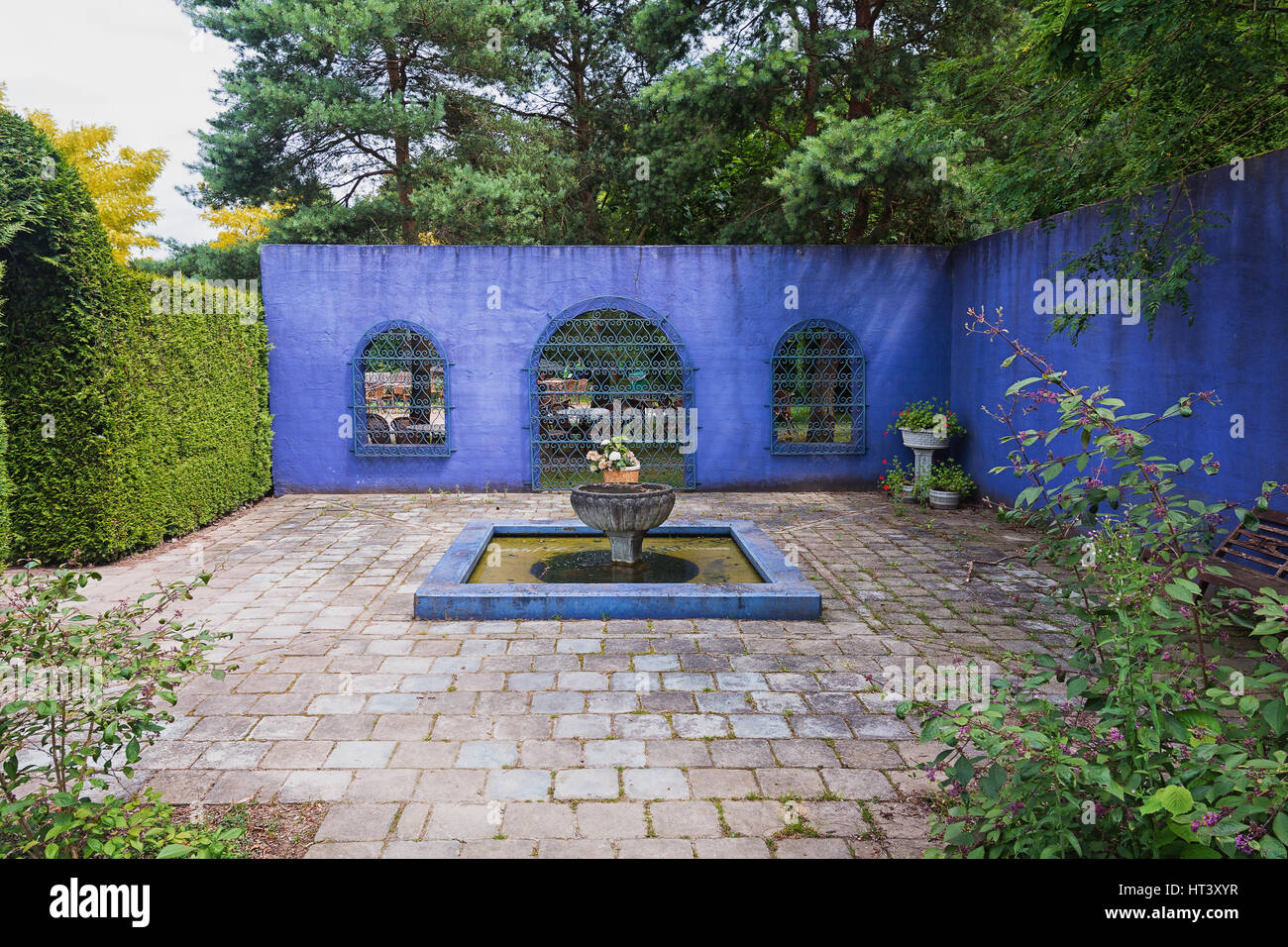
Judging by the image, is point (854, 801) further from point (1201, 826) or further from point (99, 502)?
point (99, 502)

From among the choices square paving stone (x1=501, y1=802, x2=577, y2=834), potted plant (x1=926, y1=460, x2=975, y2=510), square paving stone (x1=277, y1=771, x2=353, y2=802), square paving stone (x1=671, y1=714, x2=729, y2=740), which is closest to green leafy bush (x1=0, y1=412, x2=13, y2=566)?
square paving stone (x1=277, y1=771, x2=353, y2=802)

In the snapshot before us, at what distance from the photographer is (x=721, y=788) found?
3359 mm

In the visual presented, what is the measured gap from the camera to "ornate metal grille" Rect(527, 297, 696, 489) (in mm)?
11008

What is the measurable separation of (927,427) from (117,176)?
2185cm

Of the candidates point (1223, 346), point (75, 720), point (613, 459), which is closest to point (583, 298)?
point (613, 459)

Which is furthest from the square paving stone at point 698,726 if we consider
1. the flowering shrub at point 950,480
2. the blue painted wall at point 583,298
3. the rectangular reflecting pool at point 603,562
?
the blue painted wall at point 583,298

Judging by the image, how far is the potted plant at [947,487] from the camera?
9.73 metres

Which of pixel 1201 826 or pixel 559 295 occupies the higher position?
pixel 559 295

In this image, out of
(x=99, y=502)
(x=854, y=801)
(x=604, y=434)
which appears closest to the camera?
(x=854, y=801)

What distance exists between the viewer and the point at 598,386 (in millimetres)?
11422

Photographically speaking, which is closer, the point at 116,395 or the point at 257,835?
the point at 257,835

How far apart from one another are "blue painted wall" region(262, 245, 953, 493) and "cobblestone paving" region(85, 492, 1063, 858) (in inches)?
155
